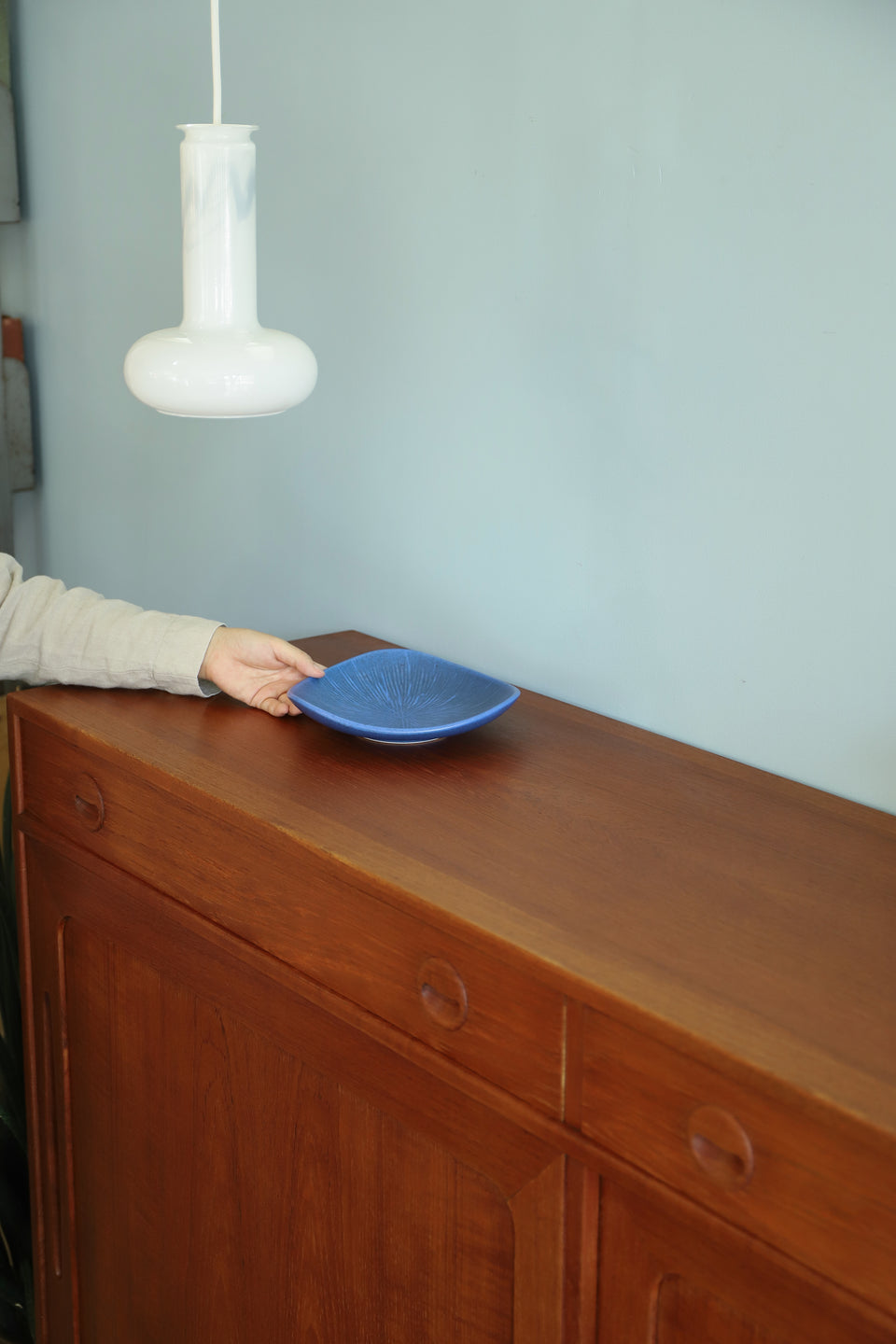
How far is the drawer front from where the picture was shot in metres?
0.82

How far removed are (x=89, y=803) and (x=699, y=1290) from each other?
74 cm

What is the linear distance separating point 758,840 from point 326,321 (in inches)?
34.9

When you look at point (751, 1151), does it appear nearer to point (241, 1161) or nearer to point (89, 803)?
point (241, 1161)

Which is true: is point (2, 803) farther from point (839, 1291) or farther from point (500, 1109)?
point (839, 1291)

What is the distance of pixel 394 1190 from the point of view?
97 cm

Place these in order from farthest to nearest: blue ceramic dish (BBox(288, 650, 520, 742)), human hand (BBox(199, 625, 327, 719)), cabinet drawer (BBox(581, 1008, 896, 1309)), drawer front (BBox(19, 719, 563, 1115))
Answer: human hand (BBox(199, 625, 327, 719)) < blue ceramic dish (BBox(288, 650, 520, 742)) < drawer front (BBox(19, 719, 563, 1115)) < cabinet drawer (BBox(581, 1008, 896, 1309))

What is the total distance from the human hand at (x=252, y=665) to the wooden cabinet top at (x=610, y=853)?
2 cm

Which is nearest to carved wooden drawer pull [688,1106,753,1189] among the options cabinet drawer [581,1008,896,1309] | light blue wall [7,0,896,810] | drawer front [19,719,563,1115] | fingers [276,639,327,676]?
cabinet drawer [581,1008,896,1309]

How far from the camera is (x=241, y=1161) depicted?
1.12 meters

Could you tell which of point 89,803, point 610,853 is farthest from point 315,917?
point 89,803

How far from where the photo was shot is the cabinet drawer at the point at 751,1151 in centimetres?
64

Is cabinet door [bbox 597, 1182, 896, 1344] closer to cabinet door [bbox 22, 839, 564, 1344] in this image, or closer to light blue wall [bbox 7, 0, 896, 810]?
cabinet door [bbox 22, 839, 564, 1344]

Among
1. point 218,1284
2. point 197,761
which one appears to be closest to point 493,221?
point 197,761

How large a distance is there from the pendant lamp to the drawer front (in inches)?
14.2
